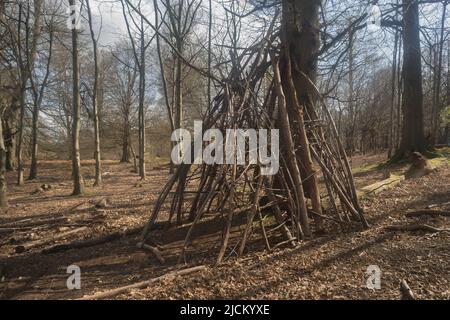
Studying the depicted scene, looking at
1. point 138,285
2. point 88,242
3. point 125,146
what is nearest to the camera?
point 138,285

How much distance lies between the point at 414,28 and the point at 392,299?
410 inches

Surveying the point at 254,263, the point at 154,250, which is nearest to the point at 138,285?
the point at 154,250

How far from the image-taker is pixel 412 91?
10.9m

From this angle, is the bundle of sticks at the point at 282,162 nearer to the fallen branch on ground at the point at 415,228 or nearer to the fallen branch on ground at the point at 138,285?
the fallen branch on ground at the point at 415,228

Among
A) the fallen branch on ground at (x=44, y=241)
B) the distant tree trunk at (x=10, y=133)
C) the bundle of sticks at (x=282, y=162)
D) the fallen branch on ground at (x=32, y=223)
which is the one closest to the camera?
the bundle of sticks at (x=282, y=162)

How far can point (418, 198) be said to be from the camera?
19.4 ft

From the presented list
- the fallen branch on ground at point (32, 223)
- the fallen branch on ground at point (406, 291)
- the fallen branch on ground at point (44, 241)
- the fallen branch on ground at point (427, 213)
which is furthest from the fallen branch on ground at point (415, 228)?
the fallen branch on ground at point (32, 223)

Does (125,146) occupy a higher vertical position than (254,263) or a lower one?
higher

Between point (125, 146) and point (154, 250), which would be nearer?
point (154, 250)

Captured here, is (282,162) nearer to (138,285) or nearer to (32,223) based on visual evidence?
(138,285)

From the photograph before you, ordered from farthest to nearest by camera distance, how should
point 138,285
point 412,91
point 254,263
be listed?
point 412,91 < point 254,263 < point 138,285

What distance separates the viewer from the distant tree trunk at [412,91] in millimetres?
10695
